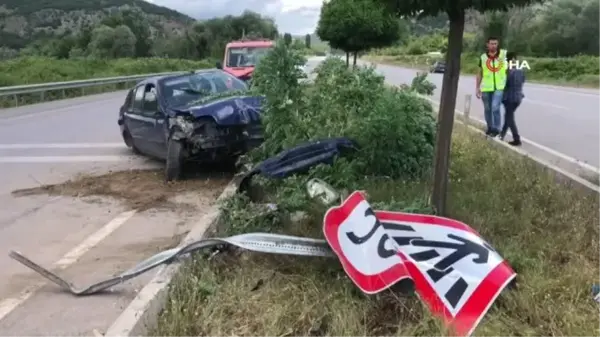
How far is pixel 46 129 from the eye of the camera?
17.2 metres

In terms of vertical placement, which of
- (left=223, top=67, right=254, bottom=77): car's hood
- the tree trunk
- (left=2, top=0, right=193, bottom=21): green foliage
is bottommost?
(left=2, top=0, right=193, bottom=21): green foliage

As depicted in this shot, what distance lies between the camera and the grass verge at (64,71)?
91.4ft

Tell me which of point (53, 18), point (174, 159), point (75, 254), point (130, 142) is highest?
point (174, 159)

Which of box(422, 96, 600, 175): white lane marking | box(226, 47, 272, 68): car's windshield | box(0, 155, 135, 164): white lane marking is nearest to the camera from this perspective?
box(422, 96, 600, 175): white lane marking

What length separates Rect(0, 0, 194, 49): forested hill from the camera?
8525cm

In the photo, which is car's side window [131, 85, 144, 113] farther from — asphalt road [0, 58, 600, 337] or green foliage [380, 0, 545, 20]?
green foliage [380, 0, 545, 20]

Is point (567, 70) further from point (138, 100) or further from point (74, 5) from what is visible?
point (74, 5)

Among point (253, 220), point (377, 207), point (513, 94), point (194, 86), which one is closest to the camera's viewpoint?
point (377, 207)

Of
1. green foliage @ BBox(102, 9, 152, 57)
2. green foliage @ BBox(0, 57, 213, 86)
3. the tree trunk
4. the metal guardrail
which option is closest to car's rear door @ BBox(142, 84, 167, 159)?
the tree trunk

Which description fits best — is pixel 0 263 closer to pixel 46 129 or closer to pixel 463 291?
pixel 463 291

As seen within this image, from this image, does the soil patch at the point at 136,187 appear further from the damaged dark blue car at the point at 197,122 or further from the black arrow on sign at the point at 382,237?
the black arrow on sign at the point at 382,237

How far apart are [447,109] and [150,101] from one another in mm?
6906

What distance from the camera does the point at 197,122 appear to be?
970 cm

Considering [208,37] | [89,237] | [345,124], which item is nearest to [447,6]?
[345,124]
